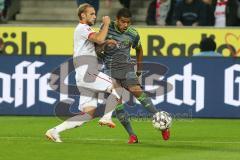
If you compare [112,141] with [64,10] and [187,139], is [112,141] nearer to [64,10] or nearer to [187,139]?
[187,139]

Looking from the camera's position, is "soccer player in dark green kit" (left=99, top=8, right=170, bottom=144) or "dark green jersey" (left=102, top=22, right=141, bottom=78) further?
"dark green jersey" (left=102, top=22, right=141, bottom=78)

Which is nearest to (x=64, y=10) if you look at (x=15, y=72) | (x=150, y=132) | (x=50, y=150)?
(x=15, y=72)

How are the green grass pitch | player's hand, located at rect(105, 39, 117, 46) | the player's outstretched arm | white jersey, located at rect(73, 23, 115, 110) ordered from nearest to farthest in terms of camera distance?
the green grass pitch < the player's outstretched arm < white jersey, located at rect(73, 23, 115, 110) < player's hand, located at rect(105, 39, 117, 46)

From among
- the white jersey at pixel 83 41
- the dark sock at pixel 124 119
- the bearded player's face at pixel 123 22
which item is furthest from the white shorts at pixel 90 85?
the bearded player's face at pixel 123 22

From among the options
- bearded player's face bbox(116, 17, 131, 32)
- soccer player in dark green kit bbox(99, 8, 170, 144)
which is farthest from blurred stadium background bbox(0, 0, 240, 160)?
bearded player's face bbox(116, 17, 131, 32)

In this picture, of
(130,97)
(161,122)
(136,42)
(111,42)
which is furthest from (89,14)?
(130,97)

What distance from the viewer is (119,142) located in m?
14.0

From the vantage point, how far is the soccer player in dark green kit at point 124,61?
1384 cm

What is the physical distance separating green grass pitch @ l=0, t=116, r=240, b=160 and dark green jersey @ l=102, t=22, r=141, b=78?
1098 mm

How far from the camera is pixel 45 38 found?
70.7ft

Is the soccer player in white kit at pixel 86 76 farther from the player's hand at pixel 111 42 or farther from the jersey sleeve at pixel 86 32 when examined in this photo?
the player's hand at pixel 111 42

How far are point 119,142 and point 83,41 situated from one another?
1.63 m

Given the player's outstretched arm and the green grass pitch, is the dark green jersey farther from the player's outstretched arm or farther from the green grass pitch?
the green grass pitch

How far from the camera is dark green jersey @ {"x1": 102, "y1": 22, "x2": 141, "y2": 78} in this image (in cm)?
1428
